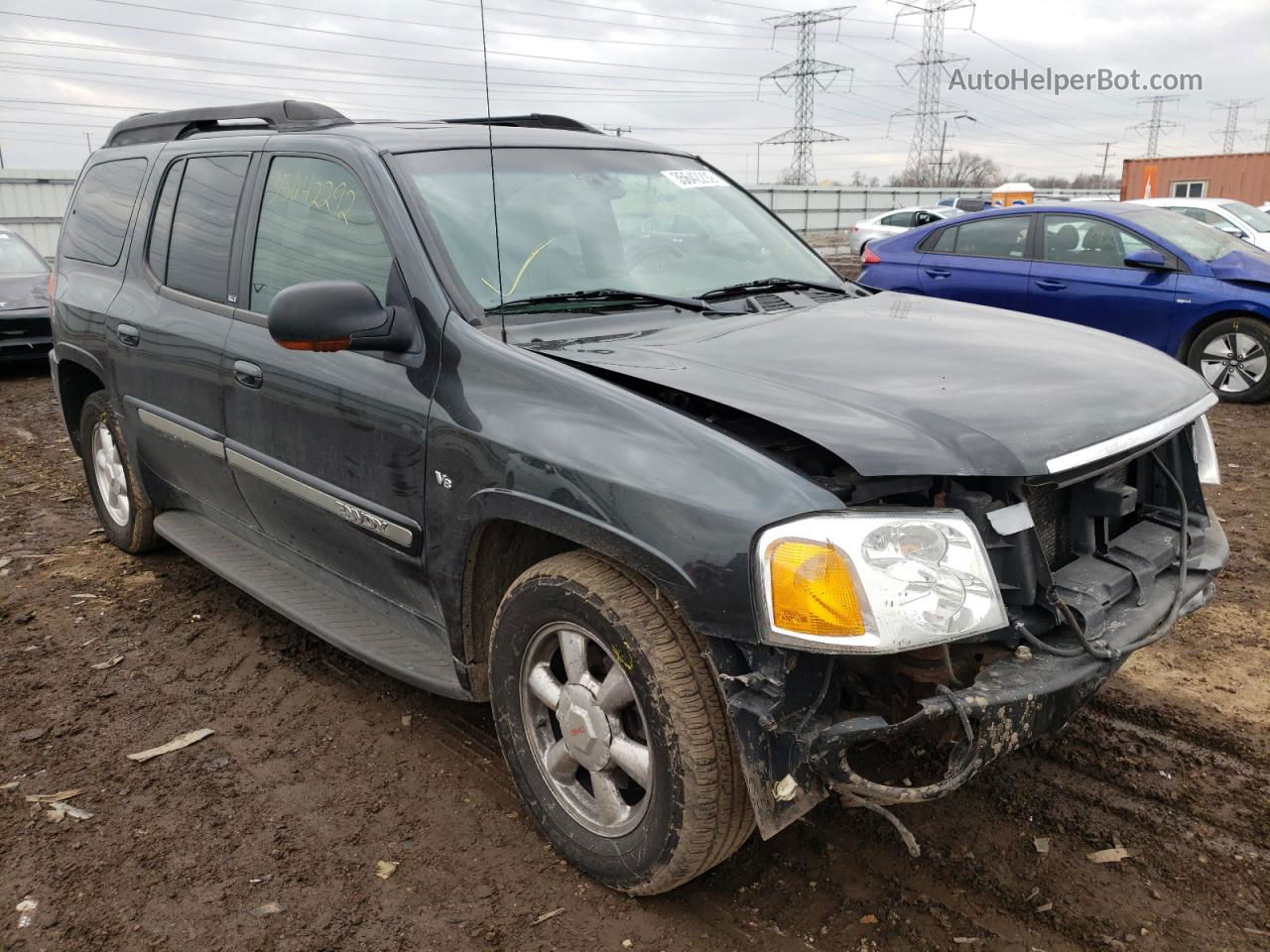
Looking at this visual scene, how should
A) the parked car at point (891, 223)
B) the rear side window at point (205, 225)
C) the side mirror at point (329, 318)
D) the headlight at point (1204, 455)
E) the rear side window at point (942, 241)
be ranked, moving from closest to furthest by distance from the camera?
the side mirror at point (329, 318) < the headlight at point (1204, 455) < the rear side window at point (205, 225) < the rear side window at point (942, 241) < the parked car at point (891, 223)

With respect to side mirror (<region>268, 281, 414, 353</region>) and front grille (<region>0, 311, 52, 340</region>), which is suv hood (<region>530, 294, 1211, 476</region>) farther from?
front grille (<region>0, 311, 52, 340</region>)

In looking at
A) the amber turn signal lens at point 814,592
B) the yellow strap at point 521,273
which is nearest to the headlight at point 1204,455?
the amber turn signal lens at point 814,592

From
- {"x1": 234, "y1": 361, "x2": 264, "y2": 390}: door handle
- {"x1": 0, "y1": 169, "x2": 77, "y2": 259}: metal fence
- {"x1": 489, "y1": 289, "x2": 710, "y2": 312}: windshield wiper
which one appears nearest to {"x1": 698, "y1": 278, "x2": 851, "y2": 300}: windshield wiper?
{"x1": 489, "y1": 289, "x2": 710, "y2": 312}: windshield wiper

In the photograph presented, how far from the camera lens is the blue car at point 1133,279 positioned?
8.02 m

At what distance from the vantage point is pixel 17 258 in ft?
38.3

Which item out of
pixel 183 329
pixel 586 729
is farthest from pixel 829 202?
pixel 586 729

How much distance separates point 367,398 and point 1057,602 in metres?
1.93

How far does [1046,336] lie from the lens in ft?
10.2

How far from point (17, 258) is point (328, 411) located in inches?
428

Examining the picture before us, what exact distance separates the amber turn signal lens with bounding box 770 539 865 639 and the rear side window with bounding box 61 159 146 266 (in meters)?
3.68

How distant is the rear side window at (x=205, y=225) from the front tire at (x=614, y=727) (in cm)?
195

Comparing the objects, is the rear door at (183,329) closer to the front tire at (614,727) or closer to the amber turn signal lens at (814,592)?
the front tire at (614,727)

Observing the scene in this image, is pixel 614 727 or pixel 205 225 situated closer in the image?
pixel 614 727

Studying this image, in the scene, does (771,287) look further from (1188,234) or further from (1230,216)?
(1230,216)
